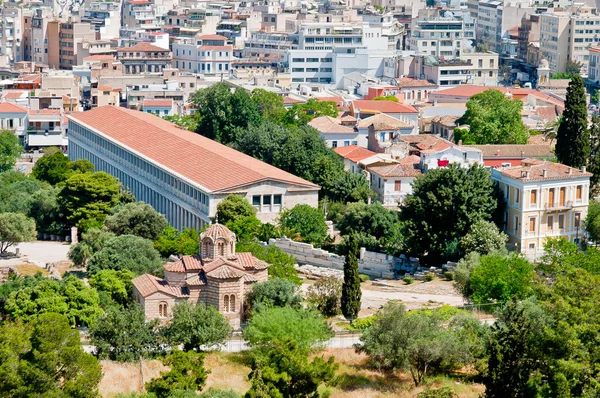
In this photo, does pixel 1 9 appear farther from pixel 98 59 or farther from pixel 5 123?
pixel 5 123

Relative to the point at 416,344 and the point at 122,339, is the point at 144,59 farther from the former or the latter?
the point at 416,344

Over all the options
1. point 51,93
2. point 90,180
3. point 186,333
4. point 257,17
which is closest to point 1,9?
point 257,17

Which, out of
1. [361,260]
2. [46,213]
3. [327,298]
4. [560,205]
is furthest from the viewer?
[46,213]

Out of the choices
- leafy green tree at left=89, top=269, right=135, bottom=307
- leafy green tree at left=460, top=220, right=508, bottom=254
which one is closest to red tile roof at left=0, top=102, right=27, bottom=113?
leafy green tree at left=89, top=269, right=135, bottom=307

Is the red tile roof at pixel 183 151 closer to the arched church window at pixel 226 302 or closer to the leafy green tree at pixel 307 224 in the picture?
the leafy green tree at pixel 307 224

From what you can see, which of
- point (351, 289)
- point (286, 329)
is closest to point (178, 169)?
point (351, 289)

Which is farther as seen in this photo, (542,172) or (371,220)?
(371,220)

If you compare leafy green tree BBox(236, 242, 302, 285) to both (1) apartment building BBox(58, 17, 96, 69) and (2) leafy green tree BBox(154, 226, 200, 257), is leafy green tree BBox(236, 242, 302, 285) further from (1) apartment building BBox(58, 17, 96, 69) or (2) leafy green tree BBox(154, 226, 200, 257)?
(1) apartment building BBox(58, 17, 96, 69)

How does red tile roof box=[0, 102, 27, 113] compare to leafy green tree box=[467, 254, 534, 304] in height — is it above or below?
above
